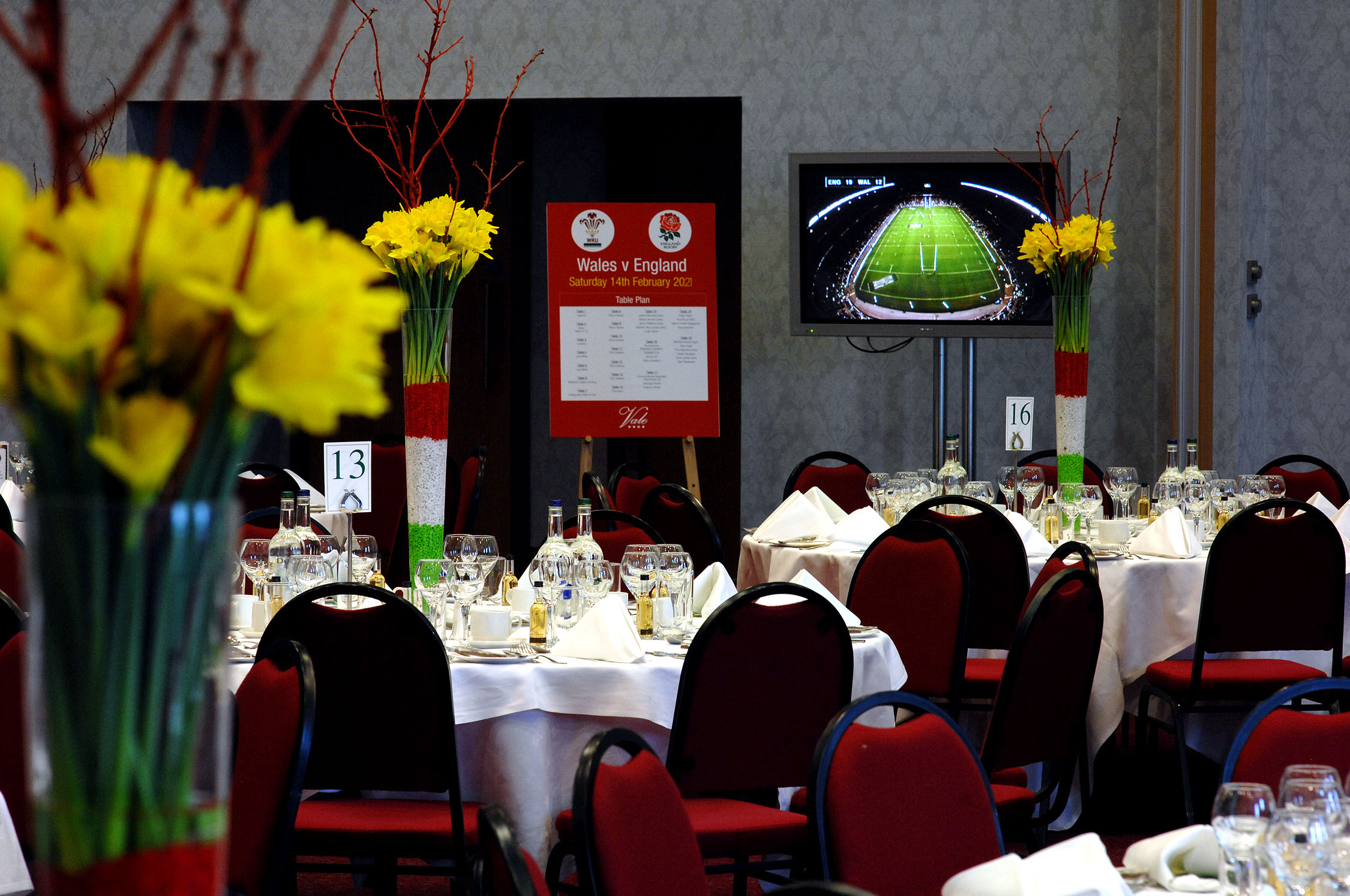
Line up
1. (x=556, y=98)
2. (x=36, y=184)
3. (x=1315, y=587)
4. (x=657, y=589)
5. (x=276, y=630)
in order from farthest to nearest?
(x=36, y=184) → (x=556, y=98) → (x=1315, y=587) → (x=657, y=589) → (x=276, y=630)

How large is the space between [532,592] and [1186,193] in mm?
5612

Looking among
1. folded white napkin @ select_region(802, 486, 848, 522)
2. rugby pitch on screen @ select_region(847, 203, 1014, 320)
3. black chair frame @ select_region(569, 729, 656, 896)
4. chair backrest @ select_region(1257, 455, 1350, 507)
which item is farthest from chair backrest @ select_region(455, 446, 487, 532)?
black chair frame @ select_region(569, 729, 656, 896)

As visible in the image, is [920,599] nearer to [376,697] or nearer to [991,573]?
[991,573]

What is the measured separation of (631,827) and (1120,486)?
4.03m

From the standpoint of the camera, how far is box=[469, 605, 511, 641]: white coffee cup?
324 centimetres

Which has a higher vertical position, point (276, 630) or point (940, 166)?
point (940, 166)

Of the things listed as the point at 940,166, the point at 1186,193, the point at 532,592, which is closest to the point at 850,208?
the point at 940,166

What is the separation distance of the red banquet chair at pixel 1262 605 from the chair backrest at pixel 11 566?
3.35 m

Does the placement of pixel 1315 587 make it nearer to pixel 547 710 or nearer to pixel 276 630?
pixel 547 710

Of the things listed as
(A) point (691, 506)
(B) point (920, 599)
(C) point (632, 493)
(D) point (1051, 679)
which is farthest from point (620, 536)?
(D) point (1051, 679)

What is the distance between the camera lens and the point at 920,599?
405 centimetres

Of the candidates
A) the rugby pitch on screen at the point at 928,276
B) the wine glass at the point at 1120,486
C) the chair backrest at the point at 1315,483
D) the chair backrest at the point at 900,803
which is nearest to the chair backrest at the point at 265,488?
the rugby pitch on screen at the point at 928,276

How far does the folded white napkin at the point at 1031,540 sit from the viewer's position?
484 cm

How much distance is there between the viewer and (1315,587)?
4332 millimetres
